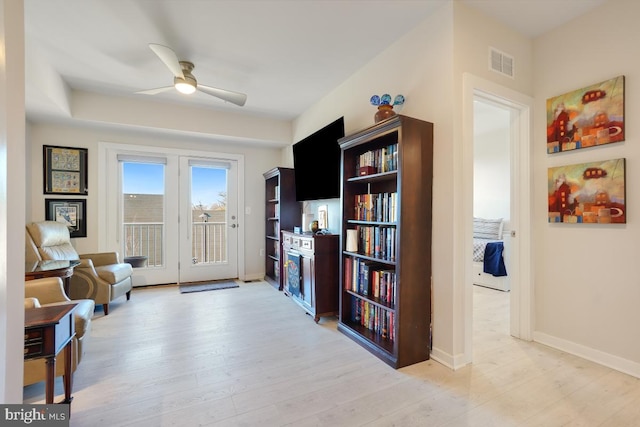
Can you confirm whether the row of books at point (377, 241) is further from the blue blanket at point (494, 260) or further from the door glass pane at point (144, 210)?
the door glass pane at point (144, 210)

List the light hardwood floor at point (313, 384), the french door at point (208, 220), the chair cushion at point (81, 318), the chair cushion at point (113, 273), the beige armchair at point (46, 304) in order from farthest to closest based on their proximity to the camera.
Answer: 1. the french door at point (208, 220)
2. the chair cushion at point (113, 273)
3. the chair cushion at point (81, 318)
4. the beige armchair at point (46, 304)
5. the light hardwood floor at point (313, 384)

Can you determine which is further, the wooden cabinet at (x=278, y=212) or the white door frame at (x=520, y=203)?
the wooden cabinet at (x=278, y=212)

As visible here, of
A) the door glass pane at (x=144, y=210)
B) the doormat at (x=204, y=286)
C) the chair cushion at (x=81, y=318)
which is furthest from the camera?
the door glass pane at (x=144, y=210)

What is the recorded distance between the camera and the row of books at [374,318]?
236cm

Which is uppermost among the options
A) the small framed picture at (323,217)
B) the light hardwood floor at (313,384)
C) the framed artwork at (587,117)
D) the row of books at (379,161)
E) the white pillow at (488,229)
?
the framed artwork at (587,117)

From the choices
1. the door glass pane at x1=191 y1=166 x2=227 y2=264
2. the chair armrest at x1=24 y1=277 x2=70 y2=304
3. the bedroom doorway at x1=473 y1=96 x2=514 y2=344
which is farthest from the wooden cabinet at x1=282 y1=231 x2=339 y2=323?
the door glass pane at x1=191 y1=166 x2=227 y2=264

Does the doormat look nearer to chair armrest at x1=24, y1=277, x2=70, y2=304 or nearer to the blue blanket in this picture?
chair armrest at x1=24, y1=277, x2=70, y2=304

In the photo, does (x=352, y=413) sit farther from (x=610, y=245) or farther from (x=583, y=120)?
(x=583, y=120)

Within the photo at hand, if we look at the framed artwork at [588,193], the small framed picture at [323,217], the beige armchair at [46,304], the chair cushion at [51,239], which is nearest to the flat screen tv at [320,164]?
the small framed picture at [323,217]

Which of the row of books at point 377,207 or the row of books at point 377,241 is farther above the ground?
the row of books at point 377,207

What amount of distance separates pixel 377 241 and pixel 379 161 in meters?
0.70

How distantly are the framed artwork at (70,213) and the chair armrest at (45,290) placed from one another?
2.10 meters

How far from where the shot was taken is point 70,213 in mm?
3865

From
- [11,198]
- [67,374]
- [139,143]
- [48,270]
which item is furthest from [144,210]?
[11,198]
